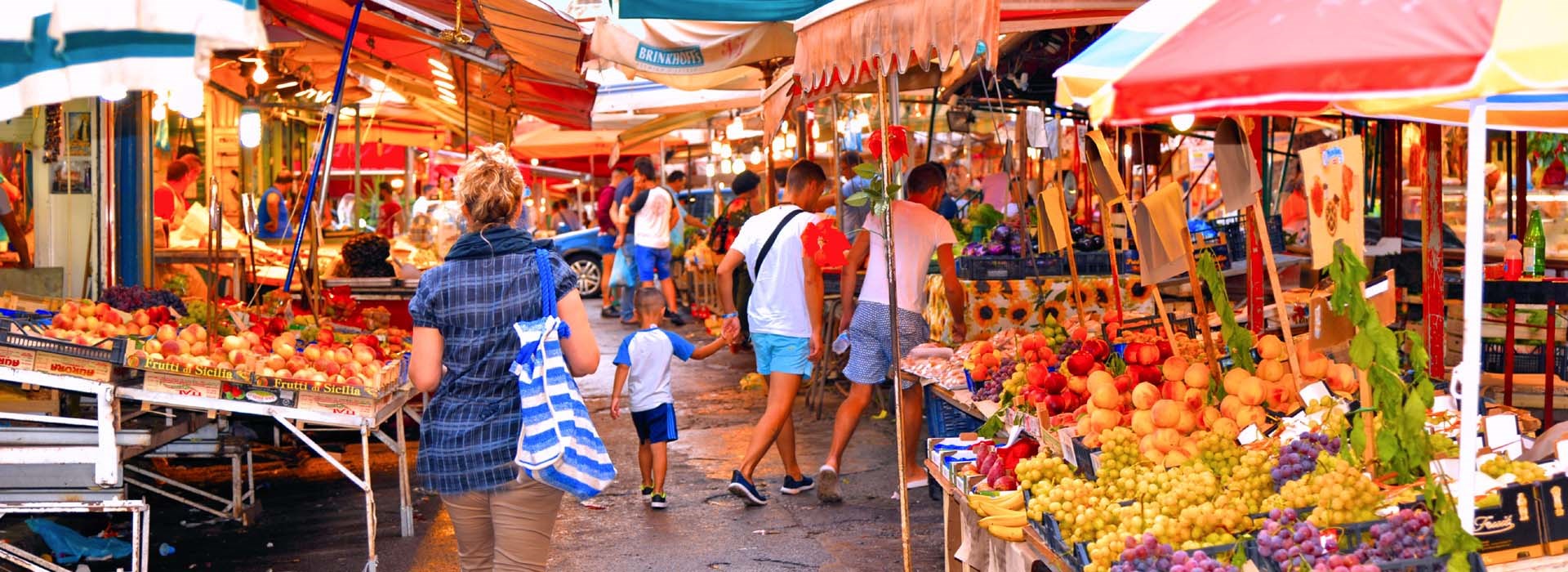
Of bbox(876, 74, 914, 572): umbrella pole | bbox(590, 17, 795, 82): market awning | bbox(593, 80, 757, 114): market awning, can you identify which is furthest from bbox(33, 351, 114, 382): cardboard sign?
bbox(593, 80, 757, 114): market awning

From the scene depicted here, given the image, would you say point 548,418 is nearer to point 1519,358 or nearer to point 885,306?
point 885,306

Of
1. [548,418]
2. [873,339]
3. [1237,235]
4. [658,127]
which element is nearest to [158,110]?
[873,339]

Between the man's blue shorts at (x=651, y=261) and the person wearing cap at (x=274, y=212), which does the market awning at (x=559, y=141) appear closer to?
the man's blue shorts at (x=651, y=261)

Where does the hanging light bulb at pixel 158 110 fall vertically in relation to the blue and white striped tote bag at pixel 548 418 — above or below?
above

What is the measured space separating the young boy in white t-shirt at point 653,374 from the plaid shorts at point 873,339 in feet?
2.45

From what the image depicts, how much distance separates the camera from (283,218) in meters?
14.4

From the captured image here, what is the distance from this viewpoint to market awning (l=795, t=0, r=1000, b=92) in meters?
4.68

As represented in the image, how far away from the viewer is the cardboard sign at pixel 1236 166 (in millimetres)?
5395

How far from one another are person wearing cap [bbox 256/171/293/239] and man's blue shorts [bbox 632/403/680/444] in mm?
7690

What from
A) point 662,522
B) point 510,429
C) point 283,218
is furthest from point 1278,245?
point 283,218

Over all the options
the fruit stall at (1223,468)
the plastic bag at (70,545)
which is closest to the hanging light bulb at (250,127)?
the plastic bag at (70,545)

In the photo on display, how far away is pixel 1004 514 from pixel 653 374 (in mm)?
2924

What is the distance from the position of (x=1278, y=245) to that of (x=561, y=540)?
623 cm

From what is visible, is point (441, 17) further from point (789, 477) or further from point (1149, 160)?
point (1149, 160)
